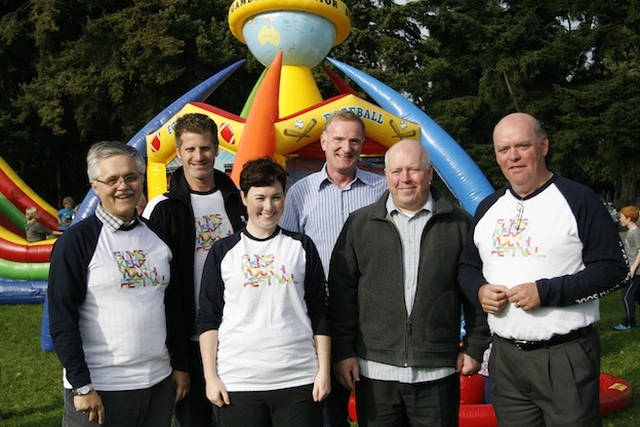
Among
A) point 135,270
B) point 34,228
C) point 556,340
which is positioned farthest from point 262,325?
point 34,228

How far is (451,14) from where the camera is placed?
23.5m

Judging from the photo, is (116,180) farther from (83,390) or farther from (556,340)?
(556,340)

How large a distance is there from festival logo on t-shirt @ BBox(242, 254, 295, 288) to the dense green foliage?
17.3 metres

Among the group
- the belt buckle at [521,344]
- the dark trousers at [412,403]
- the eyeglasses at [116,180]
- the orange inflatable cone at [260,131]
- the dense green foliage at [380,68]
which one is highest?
the dense green foliage at [380,68]

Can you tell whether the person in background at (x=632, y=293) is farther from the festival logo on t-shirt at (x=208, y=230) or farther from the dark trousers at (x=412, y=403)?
the festival logo on t-shirt at (x=208, y=230)

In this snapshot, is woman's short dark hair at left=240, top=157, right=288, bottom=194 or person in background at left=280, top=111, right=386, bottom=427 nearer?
woman's short dark hair at left=240, top=157, right=288, bottom=194

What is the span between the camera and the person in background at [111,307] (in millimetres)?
2340

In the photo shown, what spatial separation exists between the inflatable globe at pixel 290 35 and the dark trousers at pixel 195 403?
6.64 metres

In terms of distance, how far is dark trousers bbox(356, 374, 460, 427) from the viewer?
8.71ft

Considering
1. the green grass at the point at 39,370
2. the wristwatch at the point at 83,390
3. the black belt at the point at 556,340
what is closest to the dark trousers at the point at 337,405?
the black belt at the point at 556,340

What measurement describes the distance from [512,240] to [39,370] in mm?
5133

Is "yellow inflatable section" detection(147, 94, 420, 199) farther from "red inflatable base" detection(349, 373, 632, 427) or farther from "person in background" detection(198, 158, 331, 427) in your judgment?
"person in background" detection(198, 158, 331, 427)

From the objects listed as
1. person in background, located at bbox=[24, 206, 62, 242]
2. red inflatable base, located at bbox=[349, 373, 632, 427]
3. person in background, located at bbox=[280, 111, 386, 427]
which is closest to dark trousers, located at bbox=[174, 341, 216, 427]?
person in background, located at bbox=[280, 111, 386, 427]

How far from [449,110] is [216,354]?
21.6 m
